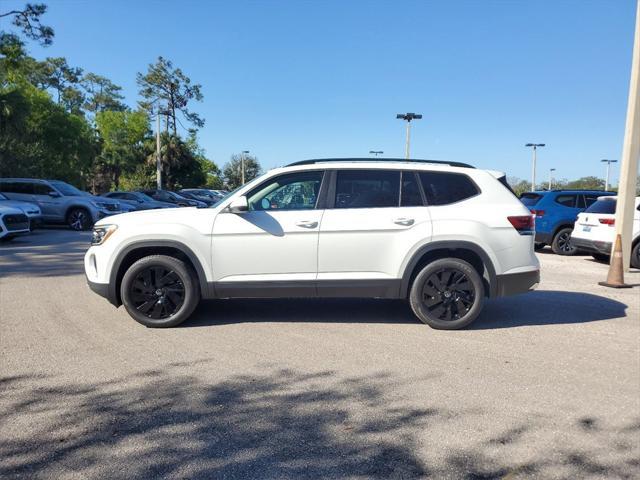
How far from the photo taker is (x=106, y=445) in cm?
295

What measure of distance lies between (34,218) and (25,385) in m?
13.0

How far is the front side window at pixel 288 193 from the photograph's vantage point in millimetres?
5430

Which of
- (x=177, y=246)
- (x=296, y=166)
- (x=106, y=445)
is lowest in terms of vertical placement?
(x=106, y=445)

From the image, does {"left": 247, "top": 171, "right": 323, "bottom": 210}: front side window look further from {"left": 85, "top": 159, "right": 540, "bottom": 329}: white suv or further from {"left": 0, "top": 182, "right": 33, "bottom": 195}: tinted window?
{"left": 0, "top": 182, "right": 33, "bottom": 195}: tinted window

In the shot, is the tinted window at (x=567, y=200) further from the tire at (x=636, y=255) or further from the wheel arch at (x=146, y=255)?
the wheel arch at (x=146, y=255)

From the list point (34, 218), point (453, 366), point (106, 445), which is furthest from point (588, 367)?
point (34, 218)

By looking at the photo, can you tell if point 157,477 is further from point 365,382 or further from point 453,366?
point 453,366

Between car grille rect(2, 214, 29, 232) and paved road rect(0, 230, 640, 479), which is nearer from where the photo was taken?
paved road rect(0, 230, 640, 479)

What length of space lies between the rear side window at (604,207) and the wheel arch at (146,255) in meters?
9.16

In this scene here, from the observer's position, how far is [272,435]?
3094 millimetres

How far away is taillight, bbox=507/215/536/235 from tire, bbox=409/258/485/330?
2.18 feet

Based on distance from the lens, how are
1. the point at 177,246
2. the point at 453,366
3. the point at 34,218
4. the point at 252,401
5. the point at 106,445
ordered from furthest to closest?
1. the point at 34,218
2. the point at 177,246
3. the point at 453,366
4. the point at 252,401
5. the point at 106,445

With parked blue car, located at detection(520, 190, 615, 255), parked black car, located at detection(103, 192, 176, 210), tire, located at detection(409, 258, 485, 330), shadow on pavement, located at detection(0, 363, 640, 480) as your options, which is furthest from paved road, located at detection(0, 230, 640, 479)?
parked black car, located at detection(103, 192, 176, 210)

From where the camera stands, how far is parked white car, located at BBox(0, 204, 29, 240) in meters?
12.1
